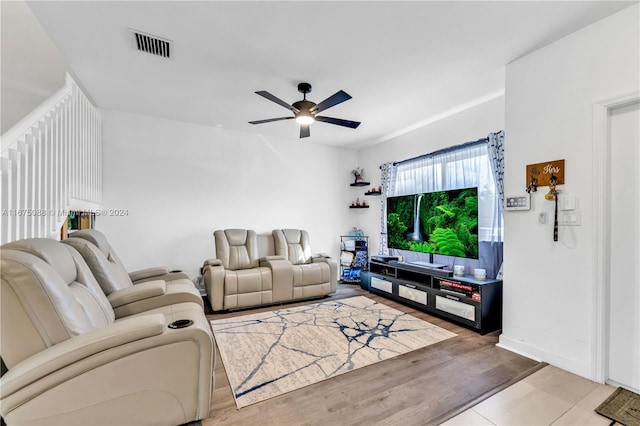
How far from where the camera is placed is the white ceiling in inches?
76.8

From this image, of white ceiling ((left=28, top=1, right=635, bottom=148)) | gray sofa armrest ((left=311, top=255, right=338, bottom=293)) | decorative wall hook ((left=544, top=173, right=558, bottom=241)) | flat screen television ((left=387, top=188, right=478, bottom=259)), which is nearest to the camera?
white ceiling ((left=28, top=1, right=635, bottom=148))

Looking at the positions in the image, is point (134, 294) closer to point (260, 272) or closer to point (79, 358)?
point (79, 358)

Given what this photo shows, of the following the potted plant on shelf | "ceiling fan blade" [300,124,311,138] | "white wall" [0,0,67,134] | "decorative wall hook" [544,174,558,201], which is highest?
"white wall" [0,0,67,134]

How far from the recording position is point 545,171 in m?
2.37

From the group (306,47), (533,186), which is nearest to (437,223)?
(533,186)

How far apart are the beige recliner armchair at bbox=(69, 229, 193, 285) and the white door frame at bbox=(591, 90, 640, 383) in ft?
11.7

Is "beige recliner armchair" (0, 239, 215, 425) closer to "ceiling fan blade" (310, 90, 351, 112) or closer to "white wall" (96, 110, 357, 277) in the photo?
"ceiling fan blade" (310, 90, 351, 112)

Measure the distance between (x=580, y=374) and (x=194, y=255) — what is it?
4516 millimetres

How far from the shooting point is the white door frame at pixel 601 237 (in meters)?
2.03

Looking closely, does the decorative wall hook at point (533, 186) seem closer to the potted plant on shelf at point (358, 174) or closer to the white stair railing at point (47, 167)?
the potted plant on shelf at point (358, 174)

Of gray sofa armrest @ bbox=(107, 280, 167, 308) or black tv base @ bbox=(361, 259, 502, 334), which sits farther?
black tv base @ bbox=(361, 259, 502, 334)

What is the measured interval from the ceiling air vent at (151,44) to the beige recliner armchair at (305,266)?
2804 millimetres

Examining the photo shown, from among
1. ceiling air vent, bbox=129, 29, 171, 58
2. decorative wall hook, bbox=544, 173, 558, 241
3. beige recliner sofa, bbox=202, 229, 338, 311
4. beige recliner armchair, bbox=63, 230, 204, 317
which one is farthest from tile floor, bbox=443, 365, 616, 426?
ceiling air vent, bbox=129, 29, 171, 58

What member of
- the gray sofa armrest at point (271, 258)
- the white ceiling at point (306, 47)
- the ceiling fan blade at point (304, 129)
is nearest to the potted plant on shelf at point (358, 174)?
the white ceiling at point (306, 47)
